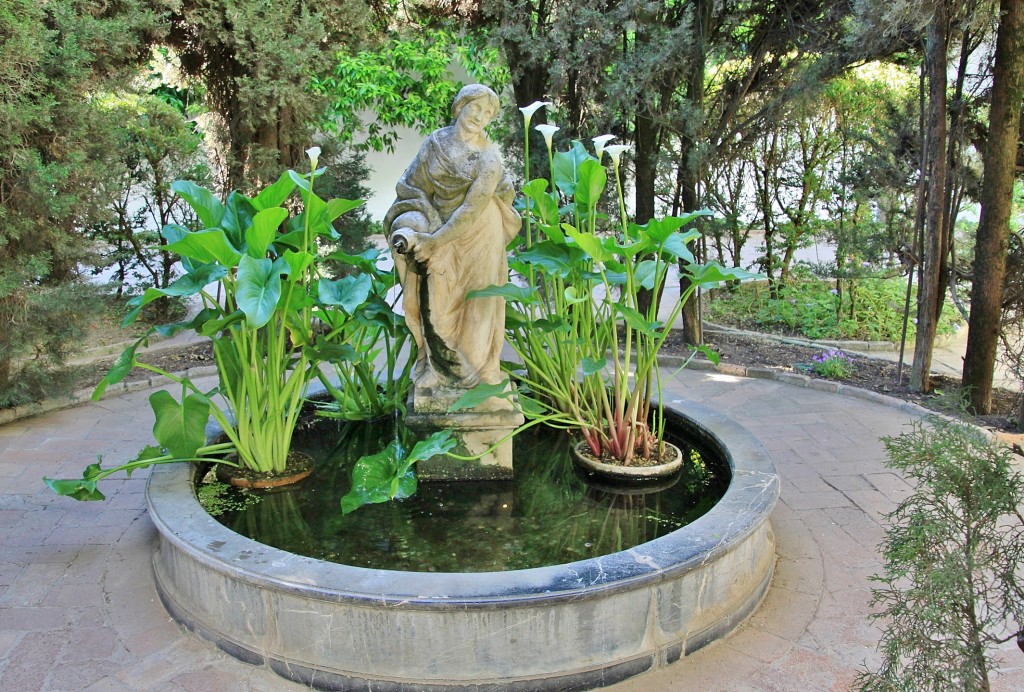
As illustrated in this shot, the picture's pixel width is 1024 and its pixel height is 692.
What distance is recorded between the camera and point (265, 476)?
3539 millimetres

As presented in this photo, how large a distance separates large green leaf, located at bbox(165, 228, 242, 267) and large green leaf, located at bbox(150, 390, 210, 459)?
2.09ft

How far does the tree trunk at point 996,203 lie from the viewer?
15.9 feet

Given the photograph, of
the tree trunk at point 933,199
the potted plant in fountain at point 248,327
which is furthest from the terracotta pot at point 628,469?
the tree trunk at point 933,199

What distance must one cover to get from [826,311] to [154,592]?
6.74 m

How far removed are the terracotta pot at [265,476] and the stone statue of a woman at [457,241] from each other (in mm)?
686

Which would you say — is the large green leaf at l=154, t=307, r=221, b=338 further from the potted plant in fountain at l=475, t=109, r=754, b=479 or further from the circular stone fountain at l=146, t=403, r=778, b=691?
the potted plant in fountain at l=475, t=109, r=754, b=479

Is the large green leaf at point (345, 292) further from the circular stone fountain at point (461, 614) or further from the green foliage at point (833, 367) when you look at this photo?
the green foliage at point (833, 367)

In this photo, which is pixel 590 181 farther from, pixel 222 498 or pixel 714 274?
pixel 222 498

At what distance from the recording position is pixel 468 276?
3.42 m

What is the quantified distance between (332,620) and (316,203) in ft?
5.51

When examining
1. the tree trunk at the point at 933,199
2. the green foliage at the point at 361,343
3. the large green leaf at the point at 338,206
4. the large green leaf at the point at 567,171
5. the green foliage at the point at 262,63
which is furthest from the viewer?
the green foliage at the point at 262,63

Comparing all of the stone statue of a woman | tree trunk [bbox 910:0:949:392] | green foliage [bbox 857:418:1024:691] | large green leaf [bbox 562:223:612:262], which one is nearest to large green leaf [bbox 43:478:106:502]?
the stone statue of a woman

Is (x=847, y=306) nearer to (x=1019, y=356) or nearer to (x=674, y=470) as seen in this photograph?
(x=1019, y=356)

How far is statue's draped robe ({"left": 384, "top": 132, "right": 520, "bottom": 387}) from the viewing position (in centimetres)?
327
